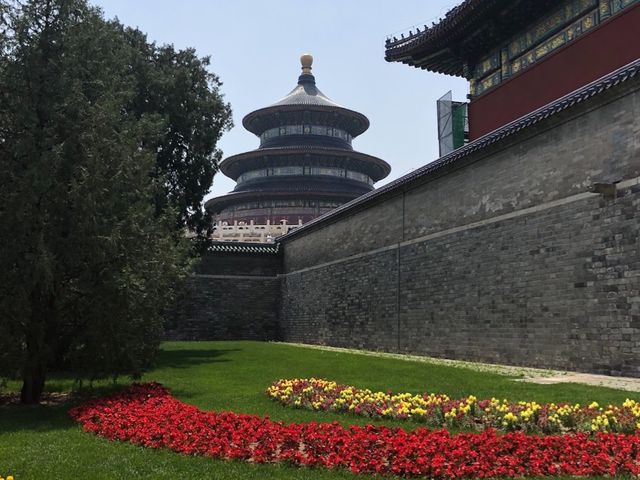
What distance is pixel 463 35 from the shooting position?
18469 millimetres

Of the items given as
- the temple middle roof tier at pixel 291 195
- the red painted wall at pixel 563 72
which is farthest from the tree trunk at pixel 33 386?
the temple middle roof tier at pixel 291 195

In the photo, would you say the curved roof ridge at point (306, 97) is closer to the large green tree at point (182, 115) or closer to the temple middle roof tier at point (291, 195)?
the temple middle roof tier at point (291, 195)

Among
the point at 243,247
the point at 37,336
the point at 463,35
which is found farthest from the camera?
the point at 243,247

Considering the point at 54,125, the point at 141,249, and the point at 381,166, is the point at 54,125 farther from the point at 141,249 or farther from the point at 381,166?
the point at 381,166

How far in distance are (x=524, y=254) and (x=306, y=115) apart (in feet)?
84.2

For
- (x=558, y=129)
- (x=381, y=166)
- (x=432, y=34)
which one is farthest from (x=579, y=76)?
(x=381, y=166)

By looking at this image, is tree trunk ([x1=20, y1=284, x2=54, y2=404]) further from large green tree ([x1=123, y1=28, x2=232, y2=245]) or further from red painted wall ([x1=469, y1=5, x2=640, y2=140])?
red painted wall ([x1=469, y1=5, x2=640, y2=140])

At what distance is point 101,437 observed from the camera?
6.66 metres

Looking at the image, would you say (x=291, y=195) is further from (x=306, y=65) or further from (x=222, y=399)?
(x=222, y=399)

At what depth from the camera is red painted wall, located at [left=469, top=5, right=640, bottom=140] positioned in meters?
13.7

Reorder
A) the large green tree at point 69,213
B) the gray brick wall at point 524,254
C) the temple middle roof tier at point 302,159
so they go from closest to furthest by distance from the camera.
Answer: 1. the large green tree at point 69,213
2. the gray brick wall at point 524,254
3. the temple middle roof tier at point 302,159

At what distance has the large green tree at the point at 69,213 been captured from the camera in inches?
328

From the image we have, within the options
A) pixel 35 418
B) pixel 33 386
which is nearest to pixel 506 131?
pixel 33 386

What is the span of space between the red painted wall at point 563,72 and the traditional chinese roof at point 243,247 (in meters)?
13.9
